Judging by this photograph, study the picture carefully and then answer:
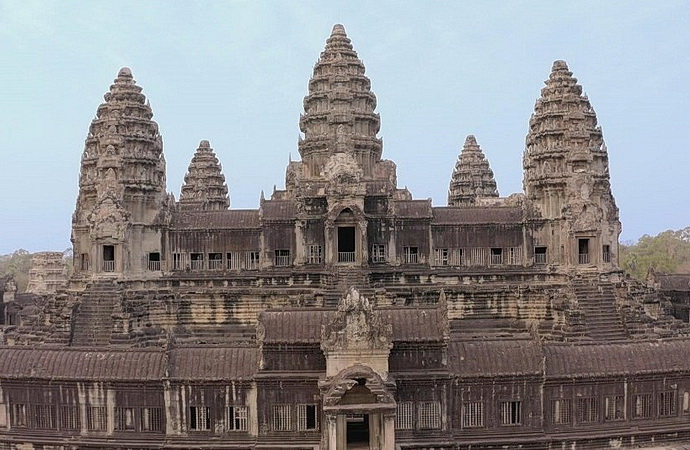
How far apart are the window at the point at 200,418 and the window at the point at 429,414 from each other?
26.3 feet

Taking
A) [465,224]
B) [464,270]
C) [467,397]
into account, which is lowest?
[467,397]

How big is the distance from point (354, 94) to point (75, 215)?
64.1ft

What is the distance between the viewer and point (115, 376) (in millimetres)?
27875

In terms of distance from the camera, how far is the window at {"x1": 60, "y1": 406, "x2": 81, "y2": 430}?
28.2 meters

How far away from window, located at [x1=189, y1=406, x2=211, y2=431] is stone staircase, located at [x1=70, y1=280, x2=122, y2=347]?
9640mm

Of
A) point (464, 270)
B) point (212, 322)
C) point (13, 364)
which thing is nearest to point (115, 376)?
point (13, 364)

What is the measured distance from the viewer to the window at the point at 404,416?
2731 centimetres

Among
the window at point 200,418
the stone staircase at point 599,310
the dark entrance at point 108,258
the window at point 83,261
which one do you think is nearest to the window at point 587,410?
the stone staircase at point 599,310

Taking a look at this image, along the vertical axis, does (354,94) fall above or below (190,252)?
above

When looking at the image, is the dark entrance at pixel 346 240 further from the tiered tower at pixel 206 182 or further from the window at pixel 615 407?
the tiered tower at pixel 206 182

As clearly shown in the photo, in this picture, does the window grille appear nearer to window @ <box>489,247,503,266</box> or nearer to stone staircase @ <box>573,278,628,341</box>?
window @ <box>489,247,503,266</box>

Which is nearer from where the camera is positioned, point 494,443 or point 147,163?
point 494,443

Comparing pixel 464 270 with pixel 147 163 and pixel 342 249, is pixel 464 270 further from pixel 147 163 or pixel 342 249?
pixel 147 163

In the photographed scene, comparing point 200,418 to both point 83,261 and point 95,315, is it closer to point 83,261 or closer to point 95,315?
point 95,315
